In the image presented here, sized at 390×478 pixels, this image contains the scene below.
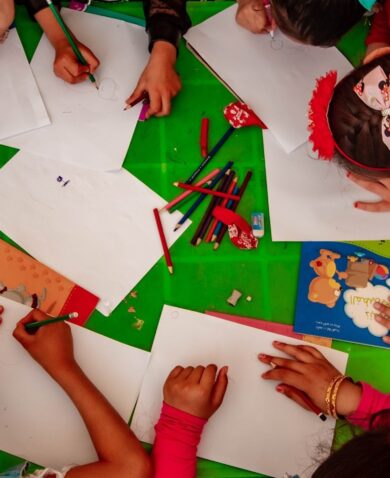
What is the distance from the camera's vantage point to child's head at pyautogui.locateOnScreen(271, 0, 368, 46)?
30.2 inches

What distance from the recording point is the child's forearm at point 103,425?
804mm

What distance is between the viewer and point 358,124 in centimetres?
77

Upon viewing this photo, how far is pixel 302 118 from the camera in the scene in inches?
39.0

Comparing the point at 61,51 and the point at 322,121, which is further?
the point at 61,51

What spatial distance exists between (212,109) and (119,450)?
58cm

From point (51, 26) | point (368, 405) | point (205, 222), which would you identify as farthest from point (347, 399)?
point (51, 26)

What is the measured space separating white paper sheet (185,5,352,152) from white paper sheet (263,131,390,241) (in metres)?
0.03

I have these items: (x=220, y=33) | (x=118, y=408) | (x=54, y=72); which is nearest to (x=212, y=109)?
(x=220, y=33)

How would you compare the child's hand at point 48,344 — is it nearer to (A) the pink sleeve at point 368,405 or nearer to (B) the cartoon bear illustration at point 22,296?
(B) the cartoon bear illustration at point 22,296

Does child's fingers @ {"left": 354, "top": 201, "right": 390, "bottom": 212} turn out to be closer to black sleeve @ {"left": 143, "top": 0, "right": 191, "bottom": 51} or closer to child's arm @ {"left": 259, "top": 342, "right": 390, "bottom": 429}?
child's arm @ {"left": 259, "top": 342, "right": 390, "bottom": 429}

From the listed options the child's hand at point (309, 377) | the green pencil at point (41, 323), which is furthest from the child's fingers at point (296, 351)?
the green pencil at point (41, 323)

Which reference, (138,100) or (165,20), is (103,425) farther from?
(165,20)

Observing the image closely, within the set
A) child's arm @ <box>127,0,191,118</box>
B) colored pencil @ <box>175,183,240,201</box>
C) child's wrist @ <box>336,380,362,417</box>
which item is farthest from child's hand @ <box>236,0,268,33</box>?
child's wrist @ <box>336,380,362,417</box>

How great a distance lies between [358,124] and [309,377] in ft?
1.27
